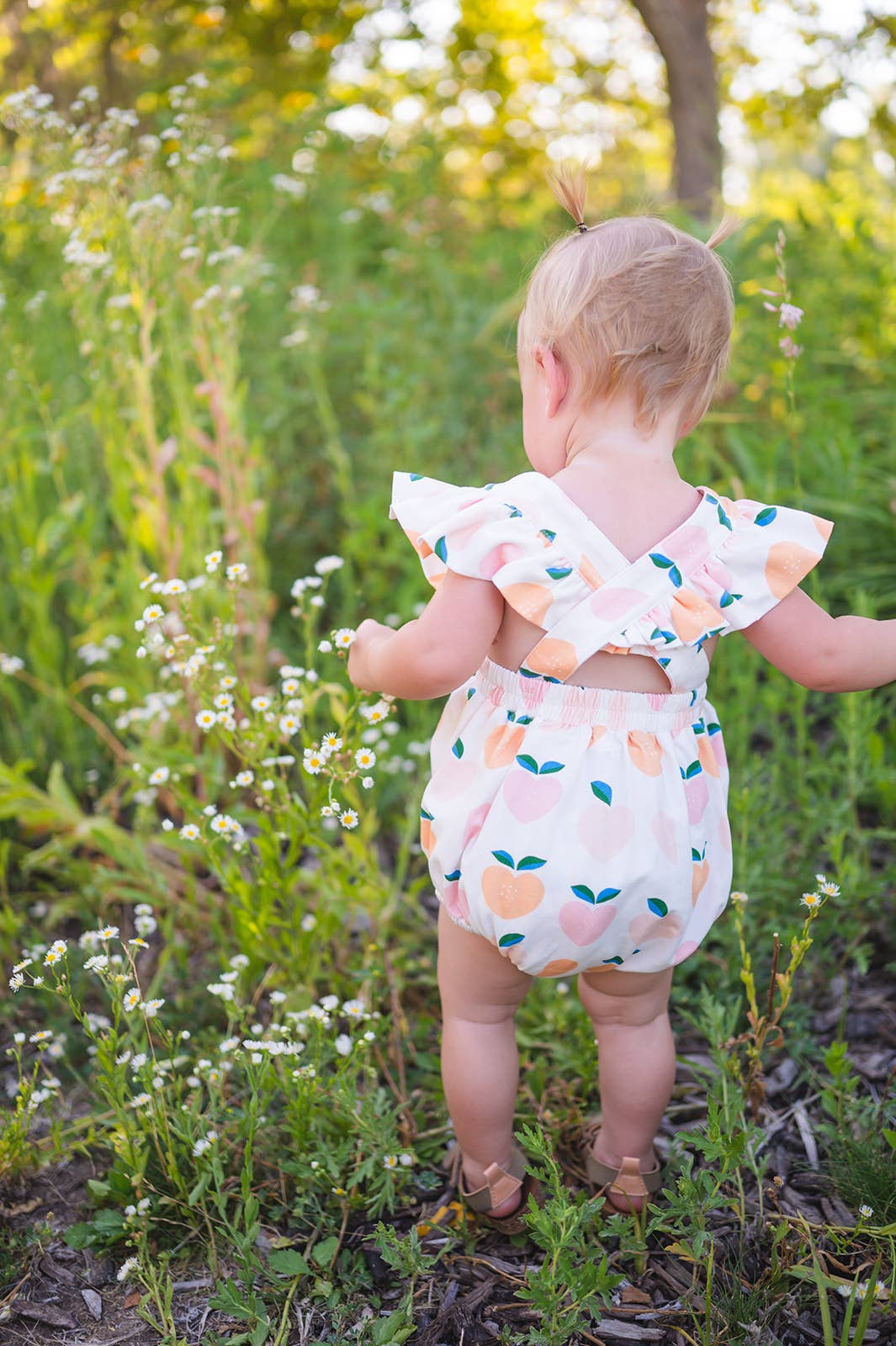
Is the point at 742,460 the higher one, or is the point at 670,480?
the point at 670,480

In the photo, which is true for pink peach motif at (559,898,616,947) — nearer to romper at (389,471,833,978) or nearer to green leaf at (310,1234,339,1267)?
romper at (389,471,833,978)

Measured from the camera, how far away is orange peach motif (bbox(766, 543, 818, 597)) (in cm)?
149

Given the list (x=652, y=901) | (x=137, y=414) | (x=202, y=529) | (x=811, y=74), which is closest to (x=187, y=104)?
(x=137, y=414)

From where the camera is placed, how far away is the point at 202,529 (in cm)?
273

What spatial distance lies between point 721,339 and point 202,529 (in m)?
1.60

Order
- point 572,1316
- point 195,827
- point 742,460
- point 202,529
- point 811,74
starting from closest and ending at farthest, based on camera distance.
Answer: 1. point 572,1316
2. point 195,827
3. point 202,529
4. point 742,460
5. point 811,74

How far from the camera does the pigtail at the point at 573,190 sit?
1491 mm

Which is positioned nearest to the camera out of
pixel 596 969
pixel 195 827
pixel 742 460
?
pixel 596 969

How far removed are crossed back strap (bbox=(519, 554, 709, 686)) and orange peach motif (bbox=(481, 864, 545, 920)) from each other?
0.93 feet

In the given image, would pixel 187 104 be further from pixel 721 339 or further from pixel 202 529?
pixel 721 339

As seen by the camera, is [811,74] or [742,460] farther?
[811,74]

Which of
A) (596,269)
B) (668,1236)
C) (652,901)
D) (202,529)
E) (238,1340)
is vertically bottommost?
(668,1236)

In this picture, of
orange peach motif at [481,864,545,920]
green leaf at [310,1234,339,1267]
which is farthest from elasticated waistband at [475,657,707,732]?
green leaf at [310,1234,339,1267]

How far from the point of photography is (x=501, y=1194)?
5.63 ft
